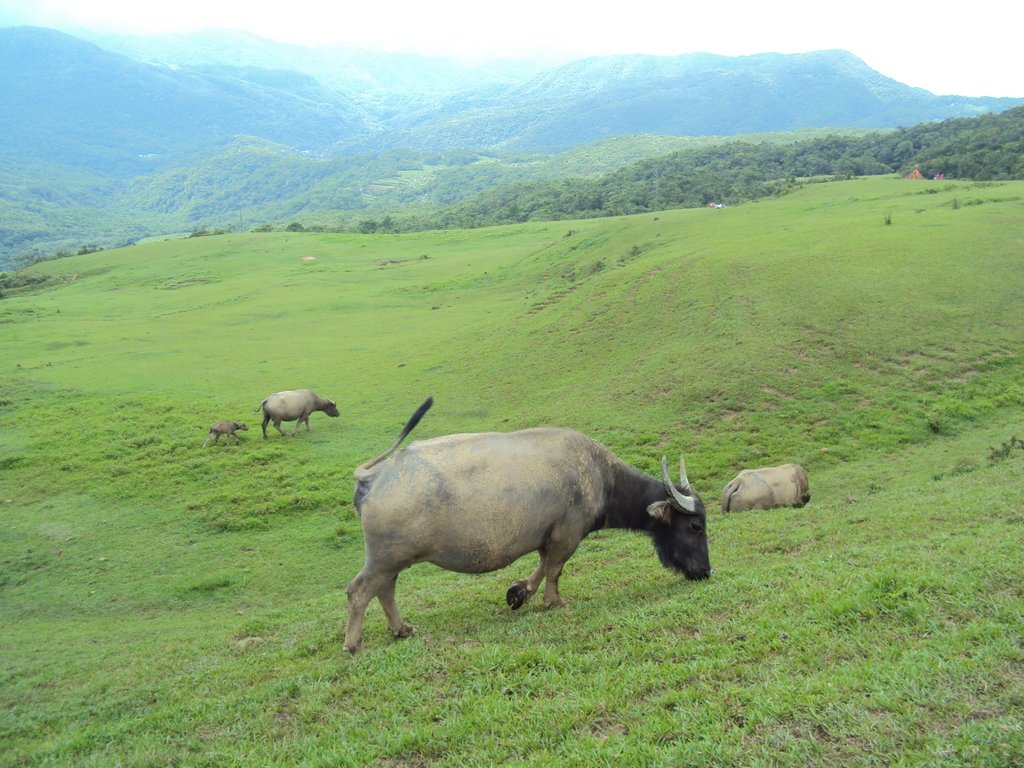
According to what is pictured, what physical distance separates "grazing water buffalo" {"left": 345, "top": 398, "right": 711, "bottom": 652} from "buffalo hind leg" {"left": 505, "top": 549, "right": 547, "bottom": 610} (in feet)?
0.04

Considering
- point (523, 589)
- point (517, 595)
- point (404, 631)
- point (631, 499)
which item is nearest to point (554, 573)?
point (523, 589)

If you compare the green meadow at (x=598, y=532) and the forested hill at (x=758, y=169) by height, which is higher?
the forested hill at (x=758, y=169)

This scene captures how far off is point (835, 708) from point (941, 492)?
9.78 meters

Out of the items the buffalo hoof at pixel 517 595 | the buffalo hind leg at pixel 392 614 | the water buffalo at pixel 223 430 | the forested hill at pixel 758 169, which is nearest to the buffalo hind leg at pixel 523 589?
the buffalo hoof at pixel 517 595

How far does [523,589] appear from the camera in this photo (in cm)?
934

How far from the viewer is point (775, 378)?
70.3ft

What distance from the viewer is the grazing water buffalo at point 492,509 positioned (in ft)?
27.5

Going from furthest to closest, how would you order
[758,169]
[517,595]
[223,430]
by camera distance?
1. [758,169]
2. [223,430]
3. [517,595]

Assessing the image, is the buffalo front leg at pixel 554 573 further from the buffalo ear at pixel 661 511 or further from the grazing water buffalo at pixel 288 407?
the grazing water buffalo at pixel 288 407

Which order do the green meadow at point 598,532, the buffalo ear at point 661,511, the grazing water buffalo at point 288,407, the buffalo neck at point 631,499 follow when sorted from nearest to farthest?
the green meadow at point 598,532, the buffalo ear at point 661,511, the buffalo neck at point 631,499, the grazing water buffalo at point 288,407

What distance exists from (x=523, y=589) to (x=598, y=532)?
5.82 m

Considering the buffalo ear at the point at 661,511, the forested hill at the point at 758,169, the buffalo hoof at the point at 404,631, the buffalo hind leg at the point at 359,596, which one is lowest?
the buffalo hoof at the point at 404,631

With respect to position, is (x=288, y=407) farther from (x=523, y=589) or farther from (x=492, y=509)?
(x=492, y=509)

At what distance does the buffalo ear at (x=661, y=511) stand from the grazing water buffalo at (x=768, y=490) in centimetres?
588
